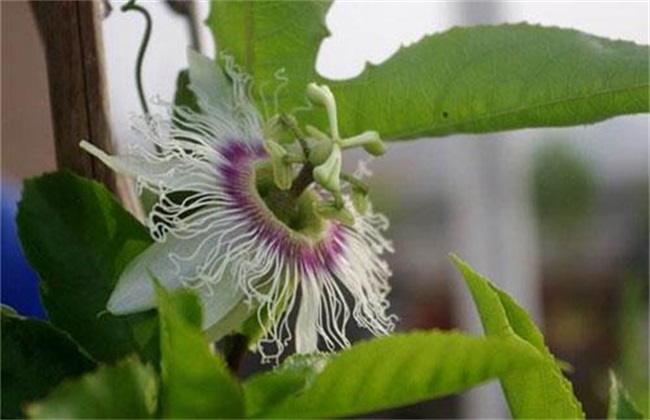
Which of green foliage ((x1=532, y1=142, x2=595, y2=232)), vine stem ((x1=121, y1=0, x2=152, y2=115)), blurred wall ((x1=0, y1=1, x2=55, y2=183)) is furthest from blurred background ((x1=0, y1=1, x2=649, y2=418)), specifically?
vine stem ((x1=121, y1=0, x2=152, y2=115))

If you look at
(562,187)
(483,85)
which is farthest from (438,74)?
(562,187)

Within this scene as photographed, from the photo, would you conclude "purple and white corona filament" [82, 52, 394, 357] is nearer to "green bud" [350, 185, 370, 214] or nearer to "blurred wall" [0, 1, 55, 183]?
"green bud" [350, 185, 370, 214]

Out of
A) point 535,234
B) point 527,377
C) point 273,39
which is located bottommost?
point 535,234

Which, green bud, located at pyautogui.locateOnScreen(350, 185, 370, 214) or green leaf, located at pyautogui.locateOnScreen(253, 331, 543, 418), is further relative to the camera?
green bud, located at pyautogui.locateOnScreen(350, 185, 370, 214)

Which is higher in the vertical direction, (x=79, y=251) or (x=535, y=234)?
(x=79, y=251)

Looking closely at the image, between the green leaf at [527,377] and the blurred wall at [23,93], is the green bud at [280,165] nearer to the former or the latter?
the green leaf at [527,377]

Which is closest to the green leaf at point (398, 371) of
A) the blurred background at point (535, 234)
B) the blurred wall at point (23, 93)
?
the blurred wall at point (23, 93)

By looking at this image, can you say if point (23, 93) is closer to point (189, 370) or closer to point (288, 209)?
point (288, 209)
